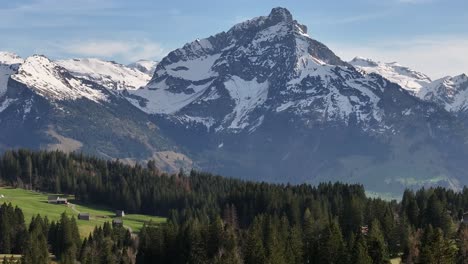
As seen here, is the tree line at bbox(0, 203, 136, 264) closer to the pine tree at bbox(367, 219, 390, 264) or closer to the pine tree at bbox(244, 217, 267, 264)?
the pine tree at bbox(244, 217, 267, 264)

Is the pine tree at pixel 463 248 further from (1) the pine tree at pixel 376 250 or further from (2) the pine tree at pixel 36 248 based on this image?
(2) the pine tree at pixel 36 248

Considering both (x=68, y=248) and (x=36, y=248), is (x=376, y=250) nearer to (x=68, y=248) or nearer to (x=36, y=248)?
(x=36, y=248)

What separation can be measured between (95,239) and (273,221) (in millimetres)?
44227

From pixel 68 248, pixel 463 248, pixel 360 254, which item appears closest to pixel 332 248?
pixel 360 254

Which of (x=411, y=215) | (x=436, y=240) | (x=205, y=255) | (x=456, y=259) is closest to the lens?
(x=436, y=240)

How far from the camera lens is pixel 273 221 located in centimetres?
17812

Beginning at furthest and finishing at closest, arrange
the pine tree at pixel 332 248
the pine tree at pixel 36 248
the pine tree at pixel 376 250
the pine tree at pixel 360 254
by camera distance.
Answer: the pine tree at pixel 36 248 → the pine tree at pixel 332 248 → the pine tree at pixel 376 250 → the pine tree at pixel 360 254

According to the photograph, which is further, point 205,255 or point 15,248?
point 15,248

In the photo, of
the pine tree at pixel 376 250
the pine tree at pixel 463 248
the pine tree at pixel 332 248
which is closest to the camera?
the pine tree at pixel 376 250

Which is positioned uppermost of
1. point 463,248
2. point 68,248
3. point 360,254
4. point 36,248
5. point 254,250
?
point 463,248

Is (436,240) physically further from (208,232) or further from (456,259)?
(208,232)

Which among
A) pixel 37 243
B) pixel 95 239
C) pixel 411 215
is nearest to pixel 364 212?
pixel 411 215

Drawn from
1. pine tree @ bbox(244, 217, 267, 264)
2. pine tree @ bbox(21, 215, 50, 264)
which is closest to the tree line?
pine tree @ bbox(21, 215, 50, 264)

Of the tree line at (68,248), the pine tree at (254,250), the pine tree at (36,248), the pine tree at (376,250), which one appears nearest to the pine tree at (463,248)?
the pine tree at (376,250)
